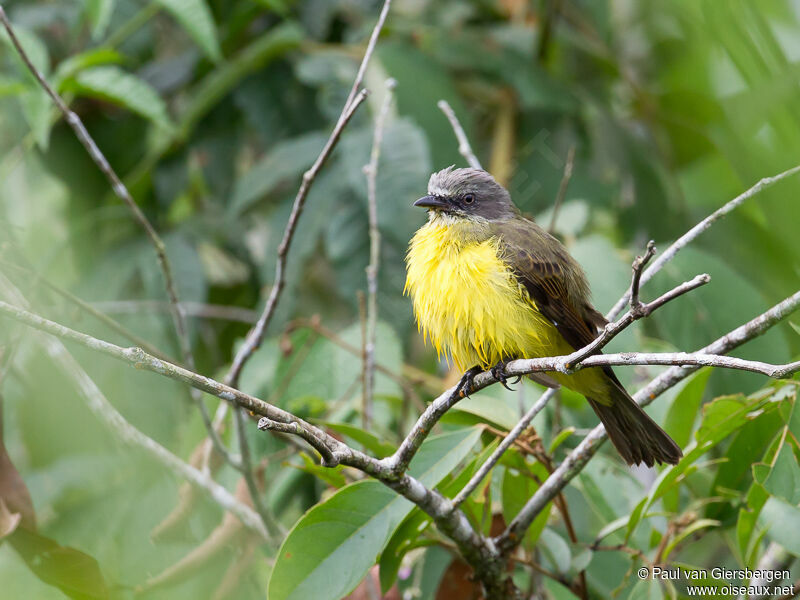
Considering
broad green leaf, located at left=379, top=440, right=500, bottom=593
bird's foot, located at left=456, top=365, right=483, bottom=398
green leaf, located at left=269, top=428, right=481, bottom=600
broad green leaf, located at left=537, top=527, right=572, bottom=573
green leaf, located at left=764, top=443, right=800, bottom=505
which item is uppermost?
bird's foot, located at left=456, top=365, right=483, bottom=398

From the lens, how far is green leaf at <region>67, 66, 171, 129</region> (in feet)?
12.2

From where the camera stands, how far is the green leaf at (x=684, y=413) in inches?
105

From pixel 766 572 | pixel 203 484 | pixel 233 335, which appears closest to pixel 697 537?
pixel 766 572

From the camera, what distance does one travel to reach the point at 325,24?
207 inches

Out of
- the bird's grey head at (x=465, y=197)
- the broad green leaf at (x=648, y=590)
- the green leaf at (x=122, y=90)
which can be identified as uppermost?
the green leaf at (x=122, y=90)

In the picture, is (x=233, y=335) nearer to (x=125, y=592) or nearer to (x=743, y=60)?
(x=125, y=592)

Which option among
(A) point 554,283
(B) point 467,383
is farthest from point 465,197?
(B) point 467,383

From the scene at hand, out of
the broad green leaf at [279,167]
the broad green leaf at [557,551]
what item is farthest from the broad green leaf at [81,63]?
the broad green leaf at [557,551]

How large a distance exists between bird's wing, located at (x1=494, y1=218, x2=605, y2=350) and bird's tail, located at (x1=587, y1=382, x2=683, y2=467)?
8.9 inches

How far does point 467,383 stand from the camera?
2703 millimetres

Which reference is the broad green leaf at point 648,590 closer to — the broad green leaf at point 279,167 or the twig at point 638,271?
the twig at point 638,271

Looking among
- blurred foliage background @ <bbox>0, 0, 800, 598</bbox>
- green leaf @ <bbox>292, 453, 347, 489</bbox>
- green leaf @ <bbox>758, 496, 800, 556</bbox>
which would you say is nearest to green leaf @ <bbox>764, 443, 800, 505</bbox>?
blurred foliage background @ <bbox>0, 0, 800, 598</bbox>

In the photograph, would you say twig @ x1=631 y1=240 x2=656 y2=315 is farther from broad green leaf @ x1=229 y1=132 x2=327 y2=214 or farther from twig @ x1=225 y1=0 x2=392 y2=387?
broad green leaf @ x1=229 y1=132 x2=327 y2=214

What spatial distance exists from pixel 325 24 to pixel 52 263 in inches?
86.2
